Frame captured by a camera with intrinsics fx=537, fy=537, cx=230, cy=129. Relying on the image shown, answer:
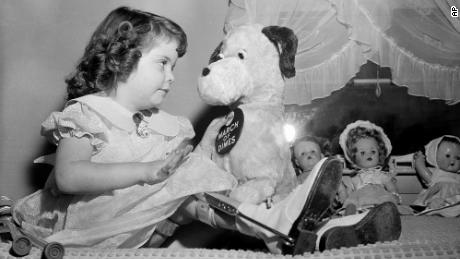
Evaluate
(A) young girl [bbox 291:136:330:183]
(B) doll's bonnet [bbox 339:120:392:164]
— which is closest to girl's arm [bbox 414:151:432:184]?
(B) doll's bonnet [bbox 339:120:392:164]

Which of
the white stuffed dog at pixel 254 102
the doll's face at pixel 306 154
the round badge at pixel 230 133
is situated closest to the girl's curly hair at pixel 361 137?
the doll's face at pixel 306 154

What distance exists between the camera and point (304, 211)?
89 centimetres

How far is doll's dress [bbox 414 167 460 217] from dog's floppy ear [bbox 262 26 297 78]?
57 centimetres

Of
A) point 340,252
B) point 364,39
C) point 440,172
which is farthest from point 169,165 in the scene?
point 440,172

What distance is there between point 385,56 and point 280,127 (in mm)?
501

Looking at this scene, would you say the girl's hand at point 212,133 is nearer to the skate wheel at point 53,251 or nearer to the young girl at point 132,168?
the young girl at point 132,168

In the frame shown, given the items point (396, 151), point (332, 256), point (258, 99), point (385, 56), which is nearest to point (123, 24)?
point (258, 99)

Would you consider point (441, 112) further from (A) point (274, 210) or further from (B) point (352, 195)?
(A) point (274, 210)

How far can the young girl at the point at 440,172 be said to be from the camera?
1464 millimetres

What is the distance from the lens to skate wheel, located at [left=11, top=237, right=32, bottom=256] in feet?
2.90

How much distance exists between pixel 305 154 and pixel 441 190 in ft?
1.30

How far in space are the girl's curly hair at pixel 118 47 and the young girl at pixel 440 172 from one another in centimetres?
80

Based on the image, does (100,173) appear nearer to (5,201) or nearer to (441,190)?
(5,201)

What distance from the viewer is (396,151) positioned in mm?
1586
